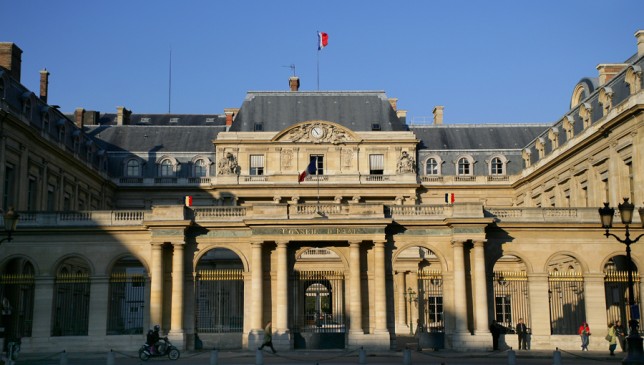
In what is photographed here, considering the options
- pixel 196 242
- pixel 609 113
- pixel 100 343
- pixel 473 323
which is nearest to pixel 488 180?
pixel 609 113

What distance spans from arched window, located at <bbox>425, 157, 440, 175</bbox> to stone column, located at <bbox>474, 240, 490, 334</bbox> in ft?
85.6

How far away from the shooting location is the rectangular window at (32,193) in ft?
157

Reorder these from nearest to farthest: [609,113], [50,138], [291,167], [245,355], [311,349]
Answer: [245,355] → [311,349] → [609,113] → [50,138] → [291,167]

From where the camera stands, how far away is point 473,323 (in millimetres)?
39188

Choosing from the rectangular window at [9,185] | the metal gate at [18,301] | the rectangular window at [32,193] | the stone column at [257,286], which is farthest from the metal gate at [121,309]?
the rectangular window at [9,185]

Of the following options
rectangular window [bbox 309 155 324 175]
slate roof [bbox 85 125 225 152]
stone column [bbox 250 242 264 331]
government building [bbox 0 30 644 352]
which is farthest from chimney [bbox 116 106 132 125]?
stone column [bbox 250 242 264 331]

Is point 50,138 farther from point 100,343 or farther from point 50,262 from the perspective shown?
point 100,343

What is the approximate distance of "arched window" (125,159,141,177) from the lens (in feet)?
216

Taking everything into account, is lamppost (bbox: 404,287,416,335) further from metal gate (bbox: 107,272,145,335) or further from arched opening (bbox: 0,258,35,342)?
arched opening (bbox: 0,258,35,342)

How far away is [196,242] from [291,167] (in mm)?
22340

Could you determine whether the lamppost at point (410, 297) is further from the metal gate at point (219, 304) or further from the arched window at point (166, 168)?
the arched window at point (166, 168)

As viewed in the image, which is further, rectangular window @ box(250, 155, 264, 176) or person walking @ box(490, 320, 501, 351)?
rectangular window @ box(250, 155, 264, 176)

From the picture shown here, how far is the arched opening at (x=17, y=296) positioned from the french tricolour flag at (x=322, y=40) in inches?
1148

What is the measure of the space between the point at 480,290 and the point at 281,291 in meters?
9.07
